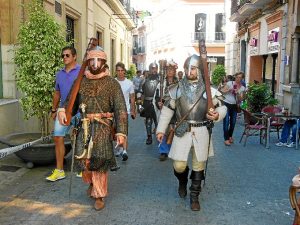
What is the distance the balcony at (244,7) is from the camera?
1740cm

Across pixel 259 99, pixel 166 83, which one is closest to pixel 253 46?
pixel 259 99

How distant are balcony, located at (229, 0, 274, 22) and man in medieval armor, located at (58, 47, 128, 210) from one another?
13112 millimetres

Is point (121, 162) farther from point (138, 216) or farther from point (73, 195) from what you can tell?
point (138, 216)

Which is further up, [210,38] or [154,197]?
[210,38]

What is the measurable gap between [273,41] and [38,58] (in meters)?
11.3

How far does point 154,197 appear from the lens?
536 cm

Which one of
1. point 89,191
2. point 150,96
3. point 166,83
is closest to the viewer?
point 89,191

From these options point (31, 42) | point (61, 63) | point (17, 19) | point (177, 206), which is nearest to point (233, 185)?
point (177, 206)

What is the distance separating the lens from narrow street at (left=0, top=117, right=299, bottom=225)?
4.64m

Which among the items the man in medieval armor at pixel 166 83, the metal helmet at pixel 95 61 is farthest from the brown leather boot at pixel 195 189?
the man in medieval armor at pixel 166 83

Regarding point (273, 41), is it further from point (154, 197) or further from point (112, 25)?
point (154, 197)

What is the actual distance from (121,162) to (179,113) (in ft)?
8.63

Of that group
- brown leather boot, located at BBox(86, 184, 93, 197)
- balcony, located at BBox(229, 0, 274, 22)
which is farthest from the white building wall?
brown leather boot, located at BBox(86, 184, 93, 197)

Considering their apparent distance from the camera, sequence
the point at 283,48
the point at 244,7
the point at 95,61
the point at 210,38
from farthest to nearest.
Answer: the point at 210,38 < the point at 244,7 < the point at 283,48 < the point at 95,61
